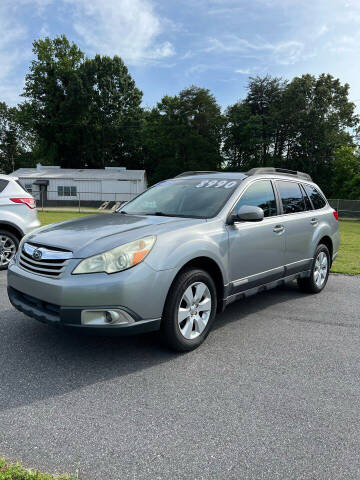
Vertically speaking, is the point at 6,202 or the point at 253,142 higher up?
the point at 253,142

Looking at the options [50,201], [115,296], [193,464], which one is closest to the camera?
[193,464]

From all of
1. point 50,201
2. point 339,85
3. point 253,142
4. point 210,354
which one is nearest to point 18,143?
point 50,201

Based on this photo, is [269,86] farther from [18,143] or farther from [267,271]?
[267,271]

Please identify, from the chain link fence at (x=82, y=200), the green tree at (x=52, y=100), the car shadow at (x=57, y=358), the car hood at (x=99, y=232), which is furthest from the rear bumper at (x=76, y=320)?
the green tree at (x=52, y=100)

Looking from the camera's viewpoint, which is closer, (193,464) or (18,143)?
(193,464)

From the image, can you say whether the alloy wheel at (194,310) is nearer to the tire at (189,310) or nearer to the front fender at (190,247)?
the tire at (189,310)

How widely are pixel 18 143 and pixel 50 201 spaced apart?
40920 mm

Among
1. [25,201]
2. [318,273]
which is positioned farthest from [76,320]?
[25,201]

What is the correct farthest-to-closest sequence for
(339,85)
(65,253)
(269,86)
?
(269,86)
(339,85)
(65,253)

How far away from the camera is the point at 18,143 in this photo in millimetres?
74625

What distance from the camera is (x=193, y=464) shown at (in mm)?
2131

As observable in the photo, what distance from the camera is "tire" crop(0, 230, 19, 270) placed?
23.1ft

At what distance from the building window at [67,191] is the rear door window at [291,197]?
39.1m

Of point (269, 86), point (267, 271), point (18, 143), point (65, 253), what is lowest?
point (267, 271)
